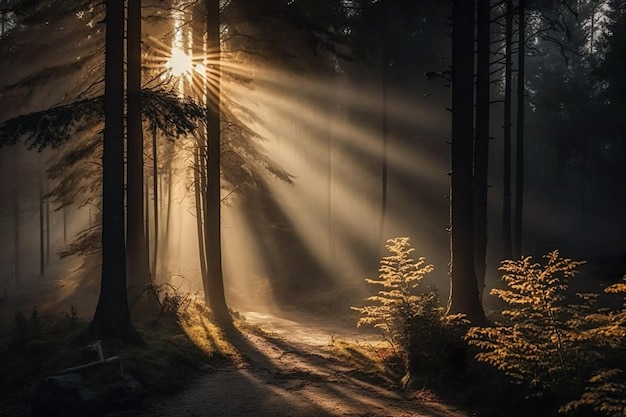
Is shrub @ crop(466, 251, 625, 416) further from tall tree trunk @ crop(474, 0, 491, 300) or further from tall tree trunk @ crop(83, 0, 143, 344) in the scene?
tall tree trunk @ crop(474, 0, 491, 300)

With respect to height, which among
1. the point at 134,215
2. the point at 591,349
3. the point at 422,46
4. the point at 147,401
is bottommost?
the point at 147,401

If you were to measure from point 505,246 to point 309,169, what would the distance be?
19944 millimetres

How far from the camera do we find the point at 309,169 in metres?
41.5

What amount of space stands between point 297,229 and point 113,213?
79.8 ft

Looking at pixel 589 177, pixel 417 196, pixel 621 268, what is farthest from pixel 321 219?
pixel 589 177

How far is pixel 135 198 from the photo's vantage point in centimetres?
1469

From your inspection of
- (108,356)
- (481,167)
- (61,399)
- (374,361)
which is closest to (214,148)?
(108,356)

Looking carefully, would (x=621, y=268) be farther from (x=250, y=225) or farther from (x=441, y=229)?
(x=250, y=225)

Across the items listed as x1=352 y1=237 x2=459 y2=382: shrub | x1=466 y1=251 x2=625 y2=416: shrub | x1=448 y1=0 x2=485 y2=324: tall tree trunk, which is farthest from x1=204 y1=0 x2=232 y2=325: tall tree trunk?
x1=466 y1=251 x2=625 y2=416: shrub

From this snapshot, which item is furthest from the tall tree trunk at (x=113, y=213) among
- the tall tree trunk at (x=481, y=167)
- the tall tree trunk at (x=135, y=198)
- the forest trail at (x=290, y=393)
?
the tall tree trunk at (x=481, y=167)

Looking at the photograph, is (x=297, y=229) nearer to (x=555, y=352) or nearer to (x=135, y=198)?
(x=135, y=198)

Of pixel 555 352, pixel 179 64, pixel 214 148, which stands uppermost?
pixel 179 64

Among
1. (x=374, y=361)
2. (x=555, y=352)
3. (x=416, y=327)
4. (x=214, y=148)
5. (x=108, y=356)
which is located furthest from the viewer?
(x=214, y=148)

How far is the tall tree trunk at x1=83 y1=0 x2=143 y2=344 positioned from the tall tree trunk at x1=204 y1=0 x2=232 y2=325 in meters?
4.35
